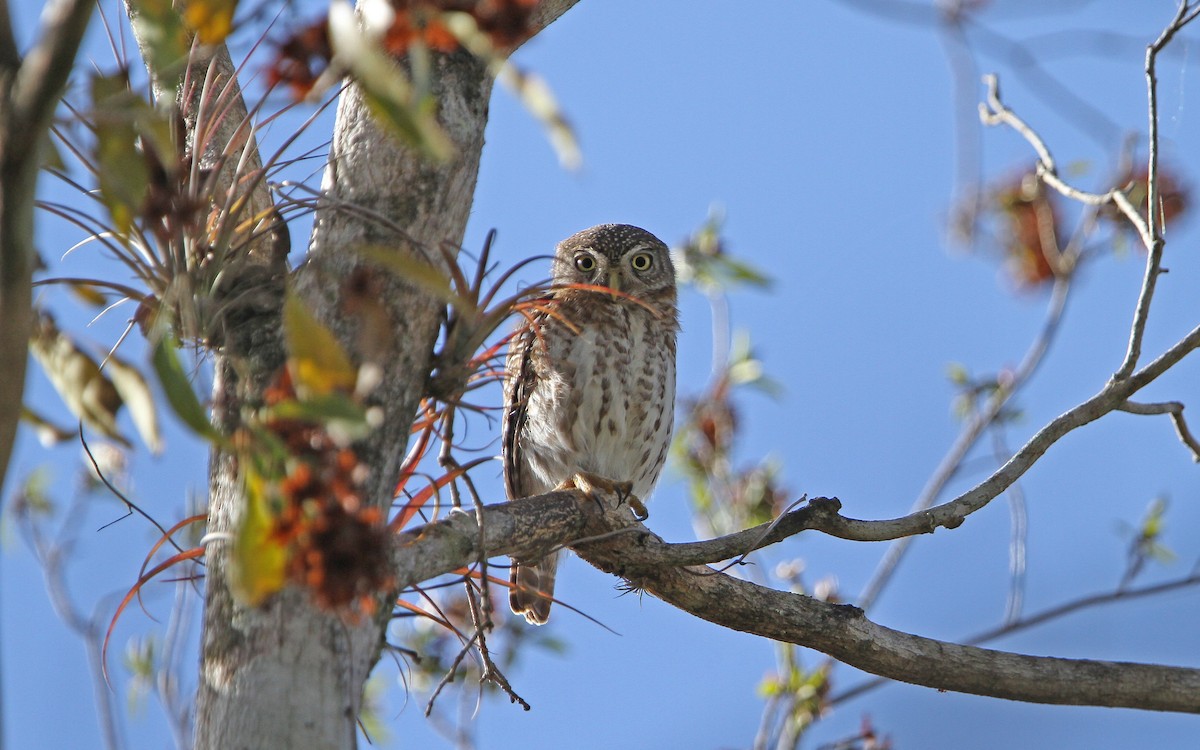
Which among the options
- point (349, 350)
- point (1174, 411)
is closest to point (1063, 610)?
point (1174, 411)

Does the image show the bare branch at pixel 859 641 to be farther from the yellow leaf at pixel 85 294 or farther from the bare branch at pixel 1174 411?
the yellow leaf at pixel 85 294

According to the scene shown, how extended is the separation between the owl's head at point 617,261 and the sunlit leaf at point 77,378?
3207mm

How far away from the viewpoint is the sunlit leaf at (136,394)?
56.8 inches

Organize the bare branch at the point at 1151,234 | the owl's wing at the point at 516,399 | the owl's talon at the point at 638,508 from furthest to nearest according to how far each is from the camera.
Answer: the owl's wing at the point at 516,399
the owl's talon at the point at 638,508
the bare branch at the point at 1151,234

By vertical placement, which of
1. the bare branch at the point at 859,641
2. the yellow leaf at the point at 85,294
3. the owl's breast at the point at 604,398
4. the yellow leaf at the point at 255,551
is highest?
the owl's breast at the point at 604,398

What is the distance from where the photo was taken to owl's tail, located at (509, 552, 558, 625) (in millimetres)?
4098

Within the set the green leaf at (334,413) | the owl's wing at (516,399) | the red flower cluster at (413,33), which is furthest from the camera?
the owl's wing at (516,399)

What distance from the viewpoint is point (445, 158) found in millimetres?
1245

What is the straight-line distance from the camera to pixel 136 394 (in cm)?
147

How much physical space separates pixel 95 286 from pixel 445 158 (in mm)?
1195

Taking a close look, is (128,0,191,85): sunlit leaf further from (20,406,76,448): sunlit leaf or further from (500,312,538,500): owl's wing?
(500,312,538,500): owl's wing

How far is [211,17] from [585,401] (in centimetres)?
284

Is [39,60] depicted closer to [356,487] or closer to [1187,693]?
[356,487]

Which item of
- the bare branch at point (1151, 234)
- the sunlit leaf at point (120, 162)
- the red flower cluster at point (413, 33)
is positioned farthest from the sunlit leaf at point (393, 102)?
the bare branch at point (1151, 234)
